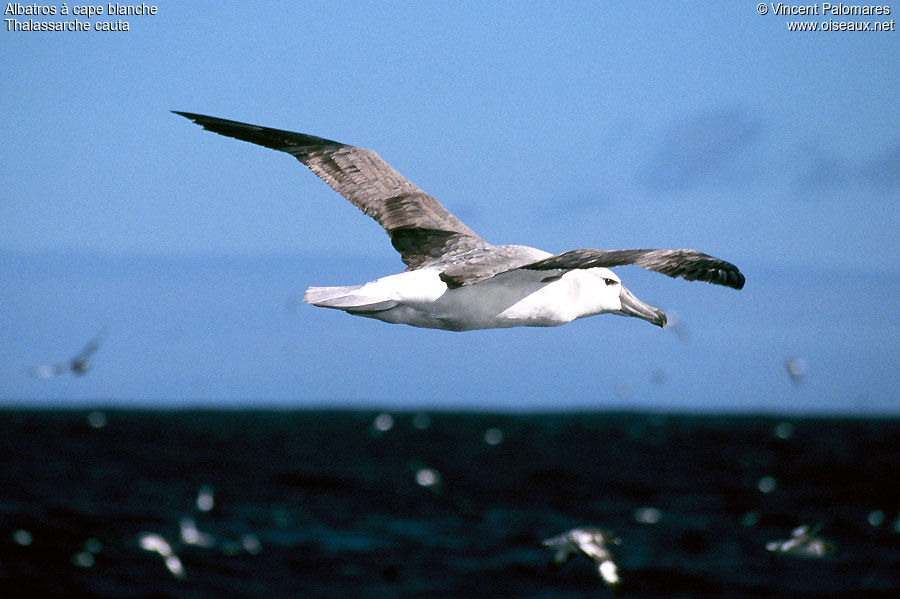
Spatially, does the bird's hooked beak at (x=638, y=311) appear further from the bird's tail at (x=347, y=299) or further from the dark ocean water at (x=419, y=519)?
the dark ocean water at (x=419, y=519)

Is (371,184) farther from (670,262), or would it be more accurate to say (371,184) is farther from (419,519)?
(419,519)

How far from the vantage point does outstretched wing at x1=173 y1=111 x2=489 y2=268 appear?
31.6 ft

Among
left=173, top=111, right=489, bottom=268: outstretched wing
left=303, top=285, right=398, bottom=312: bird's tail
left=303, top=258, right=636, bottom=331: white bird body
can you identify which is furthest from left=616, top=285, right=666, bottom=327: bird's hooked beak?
left=303, top=285, right=398, bottom=312: bird's tail

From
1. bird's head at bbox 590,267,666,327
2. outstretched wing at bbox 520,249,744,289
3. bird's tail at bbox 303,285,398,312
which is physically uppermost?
bird's head at bbox 590,267,666,327

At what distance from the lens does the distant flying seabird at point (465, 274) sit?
23.4ft

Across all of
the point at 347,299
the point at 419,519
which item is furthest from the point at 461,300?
the point at 419,519

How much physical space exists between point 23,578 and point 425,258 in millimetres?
23225

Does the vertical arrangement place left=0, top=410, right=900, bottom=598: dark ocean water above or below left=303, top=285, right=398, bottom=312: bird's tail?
above

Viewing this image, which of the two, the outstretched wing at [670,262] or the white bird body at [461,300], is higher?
the white bird body at [461,300]

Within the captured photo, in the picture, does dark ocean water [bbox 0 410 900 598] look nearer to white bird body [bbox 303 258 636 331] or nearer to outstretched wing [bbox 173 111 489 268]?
outstretched wing [bbox 173 111 489 268]

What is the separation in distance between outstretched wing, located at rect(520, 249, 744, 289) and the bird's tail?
46.3 inches

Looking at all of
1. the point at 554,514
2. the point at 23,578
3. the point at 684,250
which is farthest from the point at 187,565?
the point at 684,250

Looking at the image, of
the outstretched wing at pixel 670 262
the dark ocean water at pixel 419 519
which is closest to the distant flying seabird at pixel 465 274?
the outstretched wing at pixel 670 262

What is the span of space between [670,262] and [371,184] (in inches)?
156
